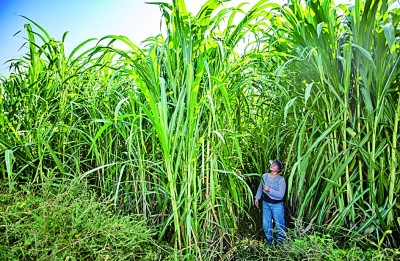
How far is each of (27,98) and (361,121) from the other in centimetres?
170

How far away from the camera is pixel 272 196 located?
7.28ft

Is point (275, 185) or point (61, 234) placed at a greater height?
point (61, 234)

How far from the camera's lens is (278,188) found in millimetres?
2205

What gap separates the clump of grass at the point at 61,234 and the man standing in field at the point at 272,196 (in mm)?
922

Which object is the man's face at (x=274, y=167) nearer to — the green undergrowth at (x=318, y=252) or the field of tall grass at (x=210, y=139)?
the field of tall grass at (x=210, y=139)

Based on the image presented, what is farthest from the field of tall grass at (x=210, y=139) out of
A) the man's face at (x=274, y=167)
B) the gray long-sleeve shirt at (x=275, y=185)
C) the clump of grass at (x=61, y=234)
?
the gray long-sleeve shirt at (x=275, y=185)

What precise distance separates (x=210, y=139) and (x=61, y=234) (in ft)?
2.32

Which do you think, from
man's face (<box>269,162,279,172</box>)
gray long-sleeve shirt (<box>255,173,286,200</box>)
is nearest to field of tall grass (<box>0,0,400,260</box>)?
man's face (<box>269,162,279,172</box>)

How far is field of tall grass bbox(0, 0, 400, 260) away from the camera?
1.40 metres

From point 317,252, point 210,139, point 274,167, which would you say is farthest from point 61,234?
point 274,167

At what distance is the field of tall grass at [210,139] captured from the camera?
140cm

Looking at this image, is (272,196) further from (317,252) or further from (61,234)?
(61,234)

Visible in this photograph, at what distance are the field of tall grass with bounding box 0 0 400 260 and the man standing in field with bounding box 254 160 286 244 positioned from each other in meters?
0.24

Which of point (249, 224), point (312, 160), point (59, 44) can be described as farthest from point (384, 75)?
point (59, 44)
